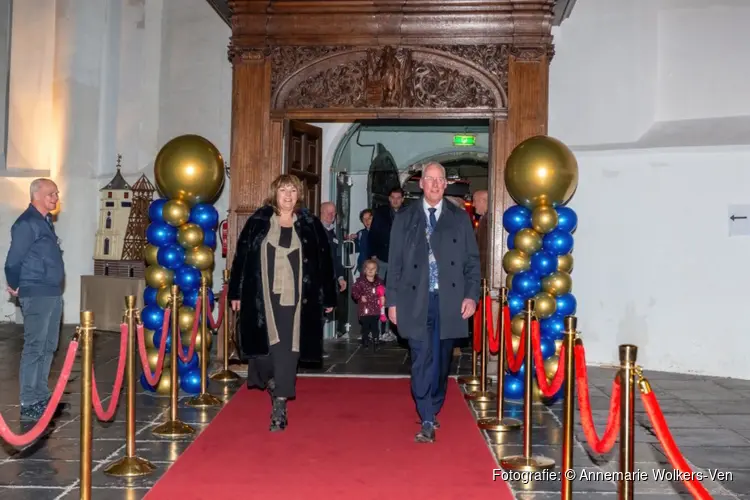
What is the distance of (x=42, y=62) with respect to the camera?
12.6 metres

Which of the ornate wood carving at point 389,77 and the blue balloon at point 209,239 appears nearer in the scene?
the blue balloon at point 209,239

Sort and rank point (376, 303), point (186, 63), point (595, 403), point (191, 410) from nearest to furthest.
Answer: point (191, 410) < point (595, 403) < point (376, 303) < point (186, 63)

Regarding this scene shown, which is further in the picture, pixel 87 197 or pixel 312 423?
pixel 87 197

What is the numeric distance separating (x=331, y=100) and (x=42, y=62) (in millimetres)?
5820

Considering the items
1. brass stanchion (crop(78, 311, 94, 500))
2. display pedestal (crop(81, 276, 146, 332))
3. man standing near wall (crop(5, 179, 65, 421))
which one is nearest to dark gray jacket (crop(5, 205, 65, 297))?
man standing near wall (crop(5, 179, 65, 421))

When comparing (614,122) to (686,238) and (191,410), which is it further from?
(191,410)

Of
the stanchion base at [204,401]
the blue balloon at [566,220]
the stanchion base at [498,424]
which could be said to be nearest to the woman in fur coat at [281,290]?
the stanchion base at [204,401]

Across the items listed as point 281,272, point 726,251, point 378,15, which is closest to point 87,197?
point 378,15

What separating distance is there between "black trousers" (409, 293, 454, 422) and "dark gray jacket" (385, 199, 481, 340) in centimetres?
6

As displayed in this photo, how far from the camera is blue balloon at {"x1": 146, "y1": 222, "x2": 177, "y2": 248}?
24.6 feet

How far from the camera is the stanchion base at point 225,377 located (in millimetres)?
8070

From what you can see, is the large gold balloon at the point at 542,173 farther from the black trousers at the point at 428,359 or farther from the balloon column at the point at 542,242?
the black trousers at the point at 428,359

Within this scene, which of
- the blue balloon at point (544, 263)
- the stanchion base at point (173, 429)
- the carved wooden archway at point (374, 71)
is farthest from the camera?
the carved wooden archway at point (374, 71)

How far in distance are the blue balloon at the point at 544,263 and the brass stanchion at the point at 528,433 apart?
208cm
